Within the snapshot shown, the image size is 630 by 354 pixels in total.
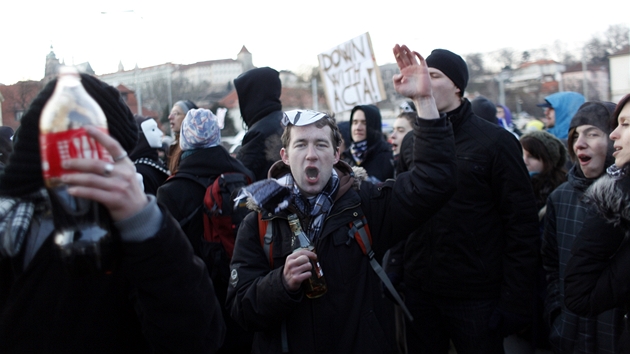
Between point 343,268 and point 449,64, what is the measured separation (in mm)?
1709

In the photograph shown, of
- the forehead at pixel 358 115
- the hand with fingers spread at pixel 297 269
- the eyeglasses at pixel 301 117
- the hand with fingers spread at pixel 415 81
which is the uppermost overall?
the hand with fingers spread at pixel 415 81

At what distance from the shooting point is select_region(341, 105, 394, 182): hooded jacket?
6.16 metres

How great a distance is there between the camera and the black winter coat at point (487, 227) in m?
3.27

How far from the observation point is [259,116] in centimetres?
511

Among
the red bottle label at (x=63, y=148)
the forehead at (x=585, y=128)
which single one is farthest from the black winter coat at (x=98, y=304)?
the forehead at (x=585, y=128)

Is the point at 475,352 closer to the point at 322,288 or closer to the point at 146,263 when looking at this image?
the point at 322,288

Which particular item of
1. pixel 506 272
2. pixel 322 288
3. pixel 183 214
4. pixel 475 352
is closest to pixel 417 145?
pixel 322 288

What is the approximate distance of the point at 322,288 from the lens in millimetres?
2406

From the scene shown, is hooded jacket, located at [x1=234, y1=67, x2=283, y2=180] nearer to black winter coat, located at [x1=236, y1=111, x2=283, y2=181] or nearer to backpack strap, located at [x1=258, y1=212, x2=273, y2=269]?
black winter coat, located at [x1=236, y1=111, x2=283, y2=181]

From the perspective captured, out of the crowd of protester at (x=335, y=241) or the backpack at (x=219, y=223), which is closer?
the crowd of protester at (x=335, y=241)

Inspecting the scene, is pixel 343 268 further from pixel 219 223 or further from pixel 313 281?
pixel 219 223

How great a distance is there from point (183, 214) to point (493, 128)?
2200 millimetres

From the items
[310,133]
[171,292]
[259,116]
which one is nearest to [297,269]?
[310,133]

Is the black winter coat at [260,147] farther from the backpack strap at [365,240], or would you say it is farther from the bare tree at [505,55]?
the bare tree at [505,55]
